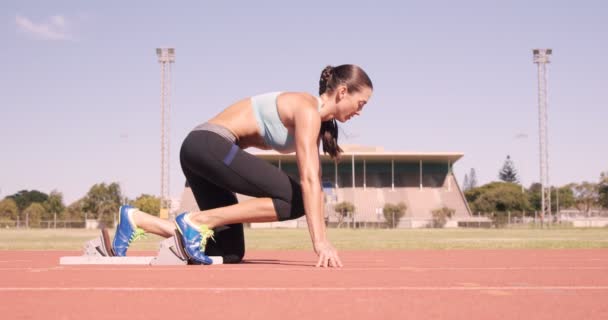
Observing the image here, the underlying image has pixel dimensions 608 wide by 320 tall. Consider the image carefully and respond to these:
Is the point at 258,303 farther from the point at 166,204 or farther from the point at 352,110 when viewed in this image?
the point at 166,204

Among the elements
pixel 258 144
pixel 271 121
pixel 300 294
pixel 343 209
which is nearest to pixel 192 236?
pixel 258 144

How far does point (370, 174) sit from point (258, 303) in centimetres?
6333

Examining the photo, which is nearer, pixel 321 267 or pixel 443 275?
pixel 443 275

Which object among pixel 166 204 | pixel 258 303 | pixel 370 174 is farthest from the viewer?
pixel 370 174

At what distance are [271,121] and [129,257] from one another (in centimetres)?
138

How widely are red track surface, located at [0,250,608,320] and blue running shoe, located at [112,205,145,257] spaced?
742mm

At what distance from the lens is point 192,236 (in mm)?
4344

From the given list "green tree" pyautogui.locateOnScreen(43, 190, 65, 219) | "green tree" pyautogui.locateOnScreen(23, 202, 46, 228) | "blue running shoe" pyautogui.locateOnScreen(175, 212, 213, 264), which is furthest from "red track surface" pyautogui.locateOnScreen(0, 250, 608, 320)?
"green tree" pyautogui.locateOnScreen(43, 190, 65, 219)

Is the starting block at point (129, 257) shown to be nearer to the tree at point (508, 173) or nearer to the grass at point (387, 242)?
the grass at point (387, 242)

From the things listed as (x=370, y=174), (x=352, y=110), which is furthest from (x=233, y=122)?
(x=370, y=174)

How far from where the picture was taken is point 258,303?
254 centimetres

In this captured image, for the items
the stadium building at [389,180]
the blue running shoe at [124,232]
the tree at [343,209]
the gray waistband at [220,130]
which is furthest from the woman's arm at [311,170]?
the stadium building at [389,180]

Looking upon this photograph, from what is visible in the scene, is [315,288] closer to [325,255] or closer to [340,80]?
[325,255]

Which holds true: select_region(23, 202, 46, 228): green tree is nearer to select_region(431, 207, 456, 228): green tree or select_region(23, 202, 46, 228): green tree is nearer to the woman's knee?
select_region(431, 207, 456, 228): green tree
